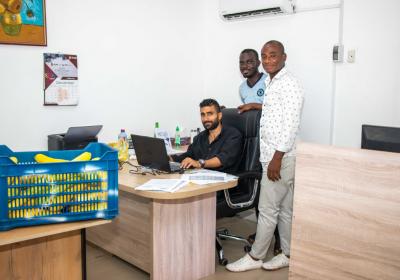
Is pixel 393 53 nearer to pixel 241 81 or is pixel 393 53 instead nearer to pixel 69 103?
pixel 241 81

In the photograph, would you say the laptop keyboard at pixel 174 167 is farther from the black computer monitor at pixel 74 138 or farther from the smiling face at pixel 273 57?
the smiling face at pixel 273 57

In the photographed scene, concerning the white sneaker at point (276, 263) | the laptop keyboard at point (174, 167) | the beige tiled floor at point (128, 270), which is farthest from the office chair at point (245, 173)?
the laptop keyboard at point (174, 167)

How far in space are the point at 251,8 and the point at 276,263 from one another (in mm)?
2352

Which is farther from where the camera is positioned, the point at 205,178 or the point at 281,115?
the point at 281,115

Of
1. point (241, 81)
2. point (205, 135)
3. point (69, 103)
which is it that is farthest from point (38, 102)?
point (241, 81)

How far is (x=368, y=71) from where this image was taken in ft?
10.4

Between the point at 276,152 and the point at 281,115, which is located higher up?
the point at 281,115

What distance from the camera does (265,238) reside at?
2.75 meters

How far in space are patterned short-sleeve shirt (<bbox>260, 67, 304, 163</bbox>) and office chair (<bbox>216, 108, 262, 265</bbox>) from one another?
0.69ft

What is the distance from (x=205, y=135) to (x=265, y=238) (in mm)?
905

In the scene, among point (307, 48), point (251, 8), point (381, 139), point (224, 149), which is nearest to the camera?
point (381, 139)

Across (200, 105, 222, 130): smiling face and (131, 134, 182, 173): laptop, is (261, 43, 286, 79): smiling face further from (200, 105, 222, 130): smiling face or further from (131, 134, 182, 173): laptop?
(131, 134, 182, 173): laptop

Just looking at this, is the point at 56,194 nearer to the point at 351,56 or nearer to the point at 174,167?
the point at 174,167

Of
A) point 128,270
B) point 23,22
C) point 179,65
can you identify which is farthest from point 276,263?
point 23,22
